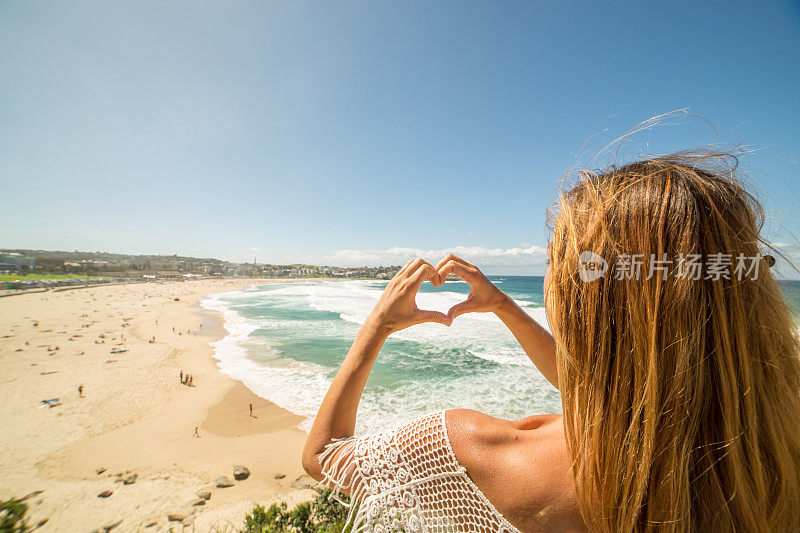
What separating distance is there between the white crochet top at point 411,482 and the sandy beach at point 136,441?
693cm

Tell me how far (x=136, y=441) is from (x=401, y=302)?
1183cm

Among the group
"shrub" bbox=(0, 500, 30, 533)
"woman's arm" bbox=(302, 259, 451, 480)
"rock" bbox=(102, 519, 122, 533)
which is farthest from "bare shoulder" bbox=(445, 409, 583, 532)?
"rock" bbox=(102, 519, 122, 533)

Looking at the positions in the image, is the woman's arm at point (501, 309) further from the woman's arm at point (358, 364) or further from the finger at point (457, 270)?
the woman's arm at point (358, 364)

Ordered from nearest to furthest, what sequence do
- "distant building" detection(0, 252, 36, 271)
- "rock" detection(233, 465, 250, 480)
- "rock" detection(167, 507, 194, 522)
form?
"rock" detection(167, 507, 194, 522)
"rock" detection(233, 465, 250, 480)
"distant building" detection(0, 252, 36, 271)

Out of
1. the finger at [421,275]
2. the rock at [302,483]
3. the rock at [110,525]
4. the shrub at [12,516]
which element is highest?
the finger at [421,275]

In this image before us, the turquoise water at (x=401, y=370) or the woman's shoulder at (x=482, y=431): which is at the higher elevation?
the woman's shoulder at (x=482, y=431)

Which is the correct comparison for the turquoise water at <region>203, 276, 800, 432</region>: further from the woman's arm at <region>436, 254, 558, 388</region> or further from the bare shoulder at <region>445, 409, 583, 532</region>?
the bare shoulder at <region>445, 409, 583, 532</region>

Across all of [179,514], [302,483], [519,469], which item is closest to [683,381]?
[519,469]

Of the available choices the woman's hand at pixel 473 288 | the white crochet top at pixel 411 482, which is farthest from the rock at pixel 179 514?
the woman's hand at pixel 473 288

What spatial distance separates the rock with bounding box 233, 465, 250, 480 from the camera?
6.99m

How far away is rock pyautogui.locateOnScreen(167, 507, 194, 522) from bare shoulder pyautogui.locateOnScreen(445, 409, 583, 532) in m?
7.90

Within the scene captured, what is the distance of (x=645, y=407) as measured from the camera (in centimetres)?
77

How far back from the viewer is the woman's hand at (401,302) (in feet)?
3.90

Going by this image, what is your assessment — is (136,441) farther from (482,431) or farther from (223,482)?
(482,431)
